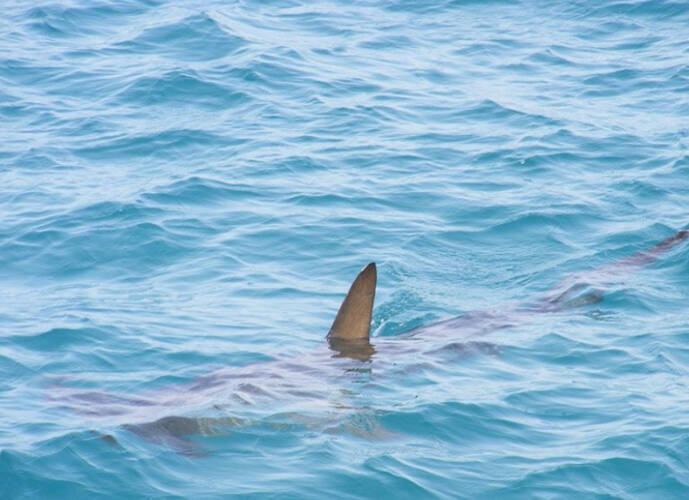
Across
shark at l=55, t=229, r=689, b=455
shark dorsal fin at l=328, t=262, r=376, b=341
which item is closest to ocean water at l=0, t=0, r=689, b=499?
shark at l=55, t=229, r=689, b=455

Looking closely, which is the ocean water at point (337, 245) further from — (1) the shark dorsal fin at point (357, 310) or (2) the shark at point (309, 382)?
(1) the shark dorsal fin at point (357, 310)

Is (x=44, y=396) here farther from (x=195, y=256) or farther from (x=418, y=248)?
(x=418, y=248)

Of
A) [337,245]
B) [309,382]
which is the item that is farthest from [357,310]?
[337,245]

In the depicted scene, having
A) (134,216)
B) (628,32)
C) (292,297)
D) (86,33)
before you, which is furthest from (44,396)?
(628,32)

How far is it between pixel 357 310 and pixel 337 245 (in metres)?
2.88

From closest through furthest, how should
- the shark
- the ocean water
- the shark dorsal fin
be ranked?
the ocean water → the shark → the shark dorsal fin

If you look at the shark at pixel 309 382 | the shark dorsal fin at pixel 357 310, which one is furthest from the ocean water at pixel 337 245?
the shark dorsal fin at pixel 357 310

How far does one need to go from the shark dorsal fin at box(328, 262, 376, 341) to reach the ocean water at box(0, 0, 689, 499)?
0.24m

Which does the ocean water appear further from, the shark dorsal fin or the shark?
the shark dorsal fin

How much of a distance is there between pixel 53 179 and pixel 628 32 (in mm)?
10428

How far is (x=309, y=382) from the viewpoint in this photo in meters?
8.83

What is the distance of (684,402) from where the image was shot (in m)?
8.49

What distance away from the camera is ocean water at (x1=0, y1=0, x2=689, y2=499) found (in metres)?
7.78

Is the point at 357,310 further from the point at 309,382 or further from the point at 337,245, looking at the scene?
the point at 337,245
